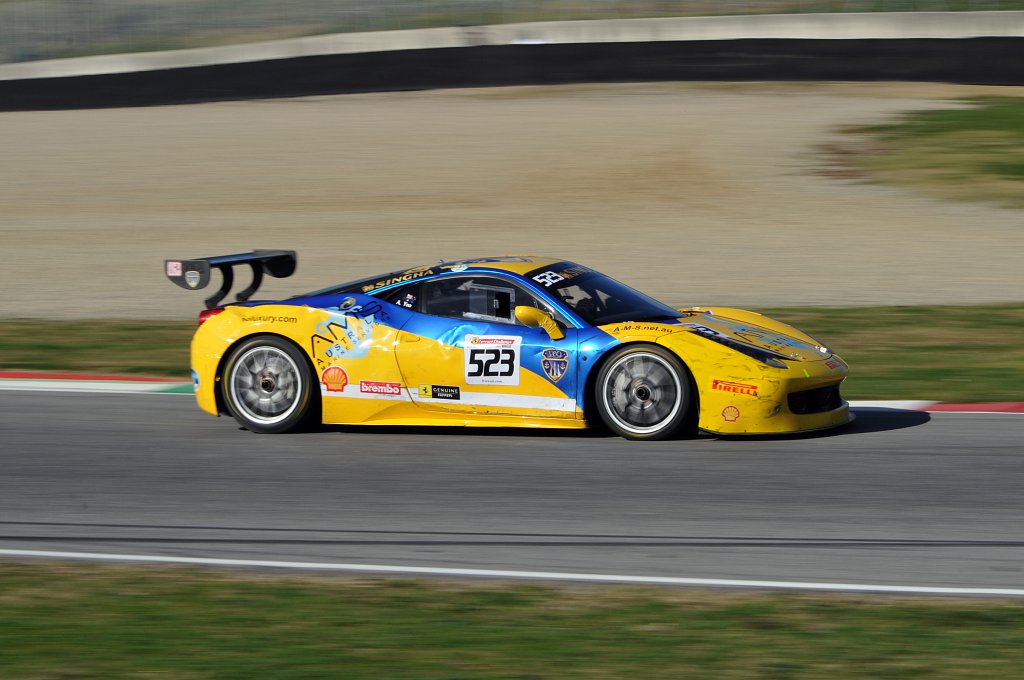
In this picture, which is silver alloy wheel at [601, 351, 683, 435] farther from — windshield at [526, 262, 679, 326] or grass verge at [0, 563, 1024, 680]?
grass verge at [0, 563, 1024, 680]

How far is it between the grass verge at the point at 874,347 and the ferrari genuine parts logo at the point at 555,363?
115 inches

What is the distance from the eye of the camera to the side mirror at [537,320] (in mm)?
8766

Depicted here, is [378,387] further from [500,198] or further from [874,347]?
Answer: [500,198]

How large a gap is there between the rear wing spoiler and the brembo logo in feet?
4.25

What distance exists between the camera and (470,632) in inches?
218

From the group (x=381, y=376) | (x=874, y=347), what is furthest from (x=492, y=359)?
(x=874, y=347)

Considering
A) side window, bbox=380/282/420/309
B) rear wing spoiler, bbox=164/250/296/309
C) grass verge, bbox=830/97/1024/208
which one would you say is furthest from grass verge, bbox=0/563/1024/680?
grass verge, bbox=830/97/1024/208

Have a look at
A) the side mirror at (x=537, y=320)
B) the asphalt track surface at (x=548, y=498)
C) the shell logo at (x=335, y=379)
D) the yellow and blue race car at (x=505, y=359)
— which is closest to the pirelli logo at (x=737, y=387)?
the yellow and blue race car at (x=505, y=359)

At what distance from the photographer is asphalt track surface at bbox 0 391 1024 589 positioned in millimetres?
6602

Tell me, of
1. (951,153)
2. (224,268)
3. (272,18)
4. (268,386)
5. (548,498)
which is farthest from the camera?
(272,18)

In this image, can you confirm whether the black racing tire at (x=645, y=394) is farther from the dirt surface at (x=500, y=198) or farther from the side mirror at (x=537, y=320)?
the dirt surface at (x=500, y=198)

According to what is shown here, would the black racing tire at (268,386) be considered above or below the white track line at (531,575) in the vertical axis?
above

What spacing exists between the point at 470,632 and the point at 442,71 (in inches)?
1072

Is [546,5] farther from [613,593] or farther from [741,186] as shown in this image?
[613,593]
